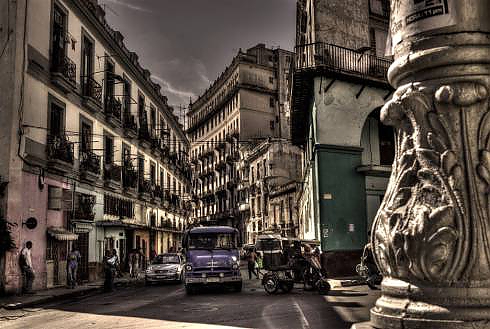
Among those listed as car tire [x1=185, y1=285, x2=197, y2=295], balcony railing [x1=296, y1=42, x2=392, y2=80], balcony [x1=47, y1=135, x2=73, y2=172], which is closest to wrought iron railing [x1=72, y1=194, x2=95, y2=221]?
balcony [x1=47, y1=135, x2=73, y2=172]

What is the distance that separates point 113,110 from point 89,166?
4.90 metres

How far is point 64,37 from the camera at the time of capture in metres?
21.4

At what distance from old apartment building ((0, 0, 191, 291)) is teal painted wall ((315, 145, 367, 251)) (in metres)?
10.5

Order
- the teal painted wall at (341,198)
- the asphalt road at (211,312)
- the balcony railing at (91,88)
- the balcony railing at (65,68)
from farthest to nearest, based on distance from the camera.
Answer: the balcony railing at (91,88) → the teal painted wall at (341,198) → the balcony railing at (65,68) → the asphalt road at (211,312)

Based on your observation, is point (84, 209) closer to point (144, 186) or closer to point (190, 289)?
point (190, 289)

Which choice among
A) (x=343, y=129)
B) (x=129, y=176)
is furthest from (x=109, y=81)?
(x=343, y=129)

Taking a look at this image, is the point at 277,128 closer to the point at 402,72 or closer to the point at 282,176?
the point at 282,176

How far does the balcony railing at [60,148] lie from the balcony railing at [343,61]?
10342 mm

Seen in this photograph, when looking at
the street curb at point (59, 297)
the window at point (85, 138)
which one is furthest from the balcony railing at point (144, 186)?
the street curb at point (59, 297)

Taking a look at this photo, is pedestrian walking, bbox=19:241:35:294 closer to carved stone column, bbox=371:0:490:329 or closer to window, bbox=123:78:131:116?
window, bbox=123:78:131:116

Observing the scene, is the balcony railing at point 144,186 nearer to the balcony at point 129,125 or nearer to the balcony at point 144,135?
the balcony at point 144,135

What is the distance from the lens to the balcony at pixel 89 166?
22.8 meters

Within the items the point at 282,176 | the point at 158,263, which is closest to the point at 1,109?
the point at 158,263

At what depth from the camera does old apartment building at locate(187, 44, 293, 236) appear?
61.0 metres
